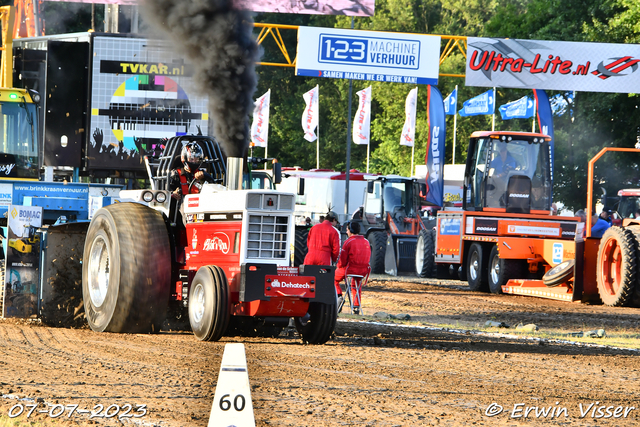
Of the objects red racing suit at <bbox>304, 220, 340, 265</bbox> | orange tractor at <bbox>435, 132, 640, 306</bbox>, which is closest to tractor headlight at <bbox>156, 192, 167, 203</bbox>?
red racing suit at <bbox>304, 220, 340, 265</bbox>

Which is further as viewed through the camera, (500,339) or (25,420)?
(500,339)

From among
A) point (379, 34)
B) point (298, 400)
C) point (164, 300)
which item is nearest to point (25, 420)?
point (298, 400)

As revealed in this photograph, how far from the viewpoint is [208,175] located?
33.7 ft

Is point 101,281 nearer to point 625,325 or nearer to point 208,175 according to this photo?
point 208,175

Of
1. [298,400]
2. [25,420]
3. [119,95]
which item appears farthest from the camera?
[119,95]

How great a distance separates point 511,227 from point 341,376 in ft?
38.7

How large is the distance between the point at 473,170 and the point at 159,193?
37.1ft

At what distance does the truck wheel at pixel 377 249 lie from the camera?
24.1 m

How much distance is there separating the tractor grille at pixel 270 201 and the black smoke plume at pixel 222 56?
2.70ft

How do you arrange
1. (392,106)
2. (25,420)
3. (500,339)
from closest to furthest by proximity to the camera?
(25,420)
(500,339)
(392,106)

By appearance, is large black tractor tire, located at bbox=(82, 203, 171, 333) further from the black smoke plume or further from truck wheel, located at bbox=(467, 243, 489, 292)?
truck wheel, located at bbox=(467, 243, 489, 292)

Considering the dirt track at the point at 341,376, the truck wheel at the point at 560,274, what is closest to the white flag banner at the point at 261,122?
the truck wheel at the point at 560,274

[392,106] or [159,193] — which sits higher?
[392,106]

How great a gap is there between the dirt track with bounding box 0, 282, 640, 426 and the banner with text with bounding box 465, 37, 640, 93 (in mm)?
12859
